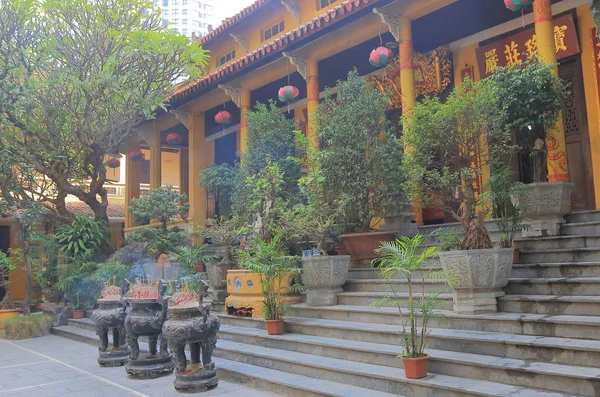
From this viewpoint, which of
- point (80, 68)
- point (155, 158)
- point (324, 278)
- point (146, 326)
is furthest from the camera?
point (155, 158)

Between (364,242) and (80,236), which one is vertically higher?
(80,236)

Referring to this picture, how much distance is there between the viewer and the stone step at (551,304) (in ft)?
15.0

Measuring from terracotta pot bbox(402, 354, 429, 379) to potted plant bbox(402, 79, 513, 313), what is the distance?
1.08 metres

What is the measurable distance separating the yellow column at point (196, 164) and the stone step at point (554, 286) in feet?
32.6

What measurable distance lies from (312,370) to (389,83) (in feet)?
23.7

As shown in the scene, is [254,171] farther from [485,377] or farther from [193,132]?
[485,377]

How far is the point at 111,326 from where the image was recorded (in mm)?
7059

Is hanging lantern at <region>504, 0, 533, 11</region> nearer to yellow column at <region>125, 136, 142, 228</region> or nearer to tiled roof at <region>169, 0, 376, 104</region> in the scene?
tiled roof at <region>169, 0, 376, 104</region>

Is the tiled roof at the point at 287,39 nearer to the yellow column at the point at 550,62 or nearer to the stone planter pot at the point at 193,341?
the yellow column at the point at 550,62

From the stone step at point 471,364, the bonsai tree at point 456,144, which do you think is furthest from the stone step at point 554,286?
the stone step at point 471,364

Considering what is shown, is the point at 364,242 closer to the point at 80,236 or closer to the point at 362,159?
the point at 362,159

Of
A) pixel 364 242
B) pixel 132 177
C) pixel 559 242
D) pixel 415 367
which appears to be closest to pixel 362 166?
pixel 364 242

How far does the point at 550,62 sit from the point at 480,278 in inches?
143

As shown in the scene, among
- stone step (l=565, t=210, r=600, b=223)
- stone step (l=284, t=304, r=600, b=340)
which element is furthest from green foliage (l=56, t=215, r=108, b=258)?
stone step (l=565, t=210, r=600, b=223)
